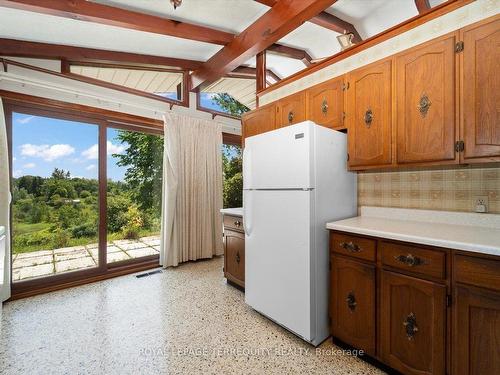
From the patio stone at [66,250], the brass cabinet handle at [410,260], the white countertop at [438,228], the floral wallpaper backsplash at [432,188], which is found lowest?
the patio stone at [66,250]

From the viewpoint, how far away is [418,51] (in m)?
1.66

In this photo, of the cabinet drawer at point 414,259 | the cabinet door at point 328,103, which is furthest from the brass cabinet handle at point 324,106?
the cabinet drawer at point 414,259

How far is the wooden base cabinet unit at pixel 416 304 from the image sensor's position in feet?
3.91

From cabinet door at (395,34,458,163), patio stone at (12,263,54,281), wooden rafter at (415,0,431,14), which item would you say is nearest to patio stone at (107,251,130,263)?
patio stone at (12,263,54,281)

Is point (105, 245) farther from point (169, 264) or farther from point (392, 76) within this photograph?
point (392, 76)

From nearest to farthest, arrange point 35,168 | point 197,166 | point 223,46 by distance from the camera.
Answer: point 35,168 < point 223,46 < point 197,166

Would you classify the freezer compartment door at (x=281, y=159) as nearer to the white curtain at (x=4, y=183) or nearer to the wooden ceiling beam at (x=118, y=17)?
the wooden ceiling beam at (x=118, y=17)

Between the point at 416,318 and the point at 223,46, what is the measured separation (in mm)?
3163

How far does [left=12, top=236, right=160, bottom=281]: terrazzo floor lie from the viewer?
2693mm

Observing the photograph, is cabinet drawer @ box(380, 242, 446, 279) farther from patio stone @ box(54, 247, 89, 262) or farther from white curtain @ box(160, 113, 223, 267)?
patio stone @ box(54, 247, 89, 262)

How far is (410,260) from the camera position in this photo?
140 cm

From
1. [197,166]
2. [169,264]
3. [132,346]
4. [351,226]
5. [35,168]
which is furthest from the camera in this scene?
[197,166]

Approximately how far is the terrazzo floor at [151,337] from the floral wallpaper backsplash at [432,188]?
47.6 inches

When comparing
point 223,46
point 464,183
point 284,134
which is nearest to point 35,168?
point 223,46
